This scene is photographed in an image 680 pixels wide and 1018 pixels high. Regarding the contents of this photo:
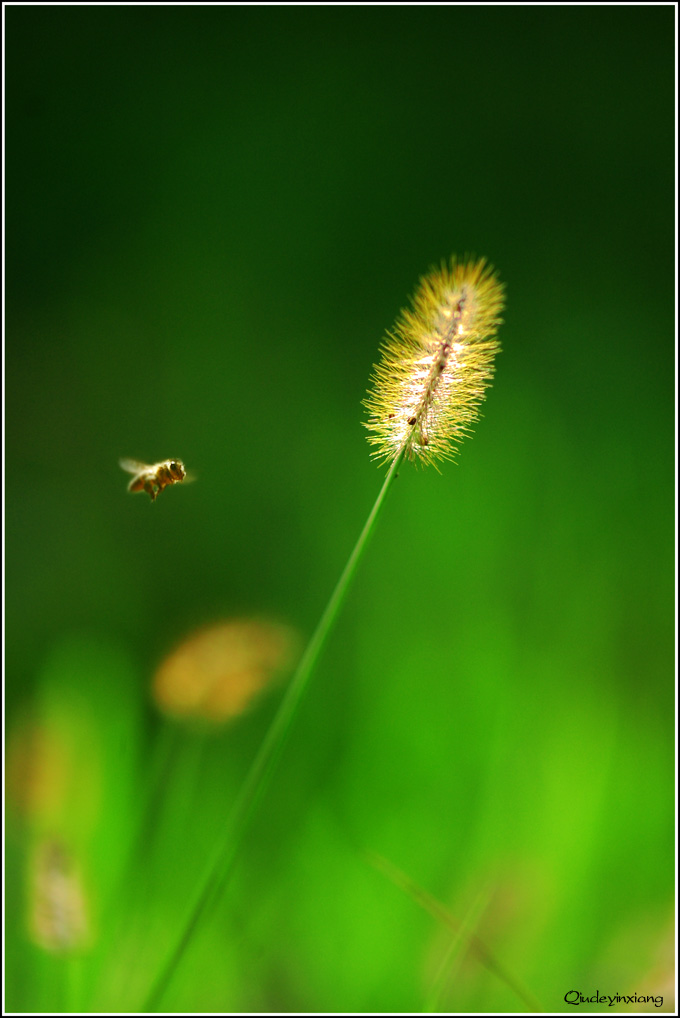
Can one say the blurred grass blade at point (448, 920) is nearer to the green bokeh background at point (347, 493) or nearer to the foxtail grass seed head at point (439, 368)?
the green bokeh background at point (347, 493)

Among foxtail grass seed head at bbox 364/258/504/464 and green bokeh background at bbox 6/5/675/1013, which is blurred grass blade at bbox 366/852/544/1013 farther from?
foxtail grass seed head at bbox 364/258/504/464

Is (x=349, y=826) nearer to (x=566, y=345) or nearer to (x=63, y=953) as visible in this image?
(x=63, y=953)

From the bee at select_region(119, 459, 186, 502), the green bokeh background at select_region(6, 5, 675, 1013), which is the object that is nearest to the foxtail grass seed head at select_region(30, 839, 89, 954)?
the green bokeh background at select_region(6, 5, 675, 1013)

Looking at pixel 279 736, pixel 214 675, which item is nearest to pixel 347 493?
pixel 214 675

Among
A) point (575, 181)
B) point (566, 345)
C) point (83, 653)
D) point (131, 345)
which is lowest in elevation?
point (83, 653)

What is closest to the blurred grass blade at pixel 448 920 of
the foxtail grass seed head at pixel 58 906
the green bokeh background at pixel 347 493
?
the green bokeh background at pixel 347 493

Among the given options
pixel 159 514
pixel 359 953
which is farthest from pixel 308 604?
pixel 359 953
